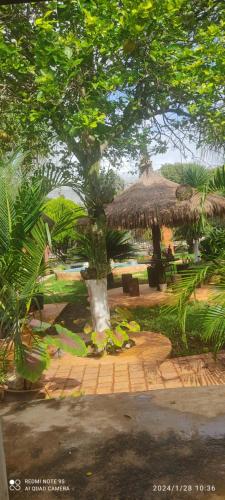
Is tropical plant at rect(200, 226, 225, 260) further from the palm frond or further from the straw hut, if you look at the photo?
the straw hut

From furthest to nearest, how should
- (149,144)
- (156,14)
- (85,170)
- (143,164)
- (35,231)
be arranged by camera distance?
(143,164)
(149,144)
(85,170)
(156,14)
(35,231)

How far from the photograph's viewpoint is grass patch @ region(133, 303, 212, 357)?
19.0ft

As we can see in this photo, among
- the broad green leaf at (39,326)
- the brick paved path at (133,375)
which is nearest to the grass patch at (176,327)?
the brick paved path at (133,375)

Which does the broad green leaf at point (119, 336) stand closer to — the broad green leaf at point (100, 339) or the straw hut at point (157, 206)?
the broad green leaf at point (100, 339)

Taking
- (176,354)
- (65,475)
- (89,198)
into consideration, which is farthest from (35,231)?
(176,354)

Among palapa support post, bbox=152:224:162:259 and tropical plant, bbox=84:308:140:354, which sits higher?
palapa support post, bbox=152:224:162:259

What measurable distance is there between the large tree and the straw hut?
8.51 ft

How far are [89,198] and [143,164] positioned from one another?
17.2ft

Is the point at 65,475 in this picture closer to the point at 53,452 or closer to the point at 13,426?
the point at 53,452

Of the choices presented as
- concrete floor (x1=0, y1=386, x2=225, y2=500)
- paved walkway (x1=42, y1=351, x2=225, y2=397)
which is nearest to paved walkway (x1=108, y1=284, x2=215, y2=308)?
paved walkway (x1=42, y1=351, x2=225, y2=397)

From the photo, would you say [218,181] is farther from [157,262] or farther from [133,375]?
[157,262]

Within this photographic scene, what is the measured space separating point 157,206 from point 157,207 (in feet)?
0.09

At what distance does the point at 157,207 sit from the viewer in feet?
31.9

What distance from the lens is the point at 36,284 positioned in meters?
3.21
